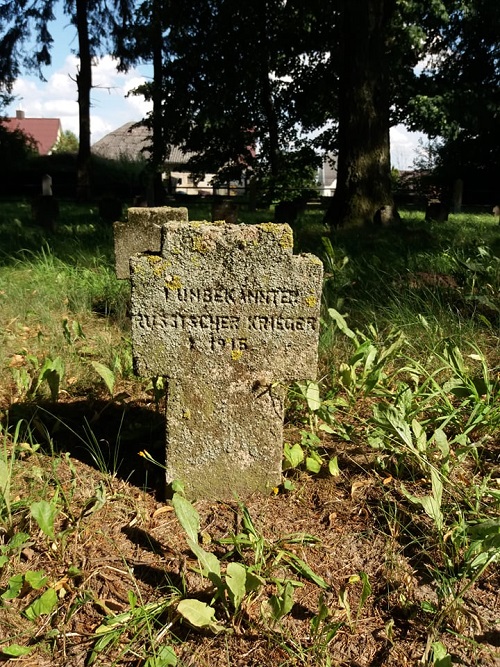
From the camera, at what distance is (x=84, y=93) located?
65.7ft

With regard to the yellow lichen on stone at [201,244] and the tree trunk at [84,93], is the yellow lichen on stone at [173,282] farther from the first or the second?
the tree trunk at [84,93]

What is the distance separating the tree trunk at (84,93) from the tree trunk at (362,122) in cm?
1259

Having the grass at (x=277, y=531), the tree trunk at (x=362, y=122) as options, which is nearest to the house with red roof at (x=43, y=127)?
the tree trunk at (x=362, y=122)

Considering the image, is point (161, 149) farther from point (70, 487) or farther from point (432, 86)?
point (70, 487)

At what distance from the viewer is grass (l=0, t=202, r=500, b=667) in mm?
1930

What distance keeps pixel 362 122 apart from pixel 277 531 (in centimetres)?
861

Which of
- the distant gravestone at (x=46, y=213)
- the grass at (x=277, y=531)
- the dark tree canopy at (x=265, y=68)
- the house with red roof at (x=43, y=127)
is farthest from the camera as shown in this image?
the house with red roof at (x=43, y=127)

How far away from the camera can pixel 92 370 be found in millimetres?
3920

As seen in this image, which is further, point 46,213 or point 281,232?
point 46,213

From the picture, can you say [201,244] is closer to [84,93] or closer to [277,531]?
[277,531]

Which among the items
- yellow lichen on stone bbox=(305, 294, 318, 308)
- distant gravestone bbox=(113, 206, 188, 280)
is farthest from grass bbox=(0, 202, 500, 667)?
distant gravestone bbox=(113, 206, 188, 280)

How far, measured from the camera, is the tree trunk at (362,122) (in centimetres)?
955

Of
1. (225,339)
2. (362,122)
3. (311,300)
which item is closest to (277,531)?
(225,339)

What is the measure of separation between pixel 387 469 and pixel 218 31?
61.3 feet
